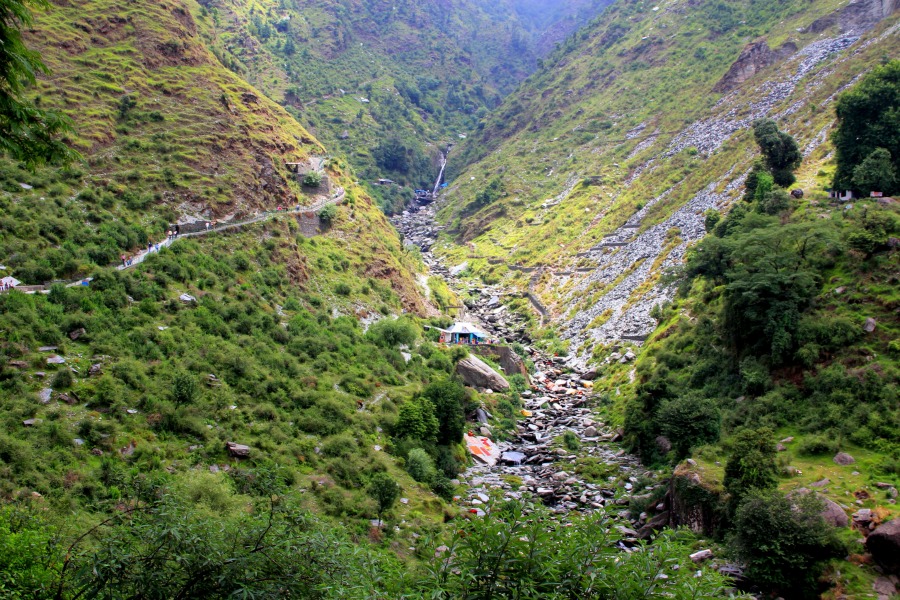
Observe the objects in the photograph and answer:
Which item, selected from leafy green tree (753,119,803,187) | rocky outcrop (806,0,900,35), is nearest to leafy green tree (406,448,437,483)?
leafy green tree (753,119,803,187)

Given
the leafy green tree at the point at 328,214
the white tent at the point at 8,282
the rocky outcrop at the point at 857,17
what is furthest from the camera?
the rocky outcrop at the point at 857,17

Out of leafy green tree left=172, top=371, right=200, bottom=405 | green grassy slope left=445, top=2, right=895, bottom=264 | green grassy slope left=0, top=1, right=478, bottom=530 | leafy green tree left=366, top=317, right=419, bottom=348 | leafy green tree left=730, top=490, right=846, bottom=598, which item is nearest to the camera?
leafy green tree left=730, top=490, right=846, bottom=598

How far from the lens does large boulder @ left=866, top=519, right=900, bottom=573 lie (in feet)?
57.1

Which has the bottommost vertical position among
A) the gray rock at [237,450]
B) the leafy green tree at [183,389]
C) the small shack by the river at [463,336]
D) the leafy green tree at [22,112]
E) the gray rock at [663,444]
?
the gray rock at [237,450]

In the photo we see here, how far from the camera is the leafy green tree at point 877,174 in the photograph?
3631 centimetres

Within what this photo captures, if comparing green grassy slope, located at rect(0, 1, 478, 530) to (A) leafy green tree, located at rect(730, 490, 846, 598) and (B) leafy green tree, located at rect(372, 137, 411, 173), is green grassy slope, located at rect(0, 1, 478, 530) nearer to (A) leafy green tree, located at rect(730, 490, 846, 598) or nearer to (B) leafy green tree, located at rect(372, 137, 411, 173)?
(A) leafy green tree, located at rect(730, 490, 846, 598)

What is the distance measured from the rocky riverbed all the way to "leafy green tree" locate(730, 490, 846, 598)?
12.9 feet

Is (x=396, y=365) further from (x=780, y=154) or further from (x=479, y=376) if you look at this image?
(x=780, y=154)

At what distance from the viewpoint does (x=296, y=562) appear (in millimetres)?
8078

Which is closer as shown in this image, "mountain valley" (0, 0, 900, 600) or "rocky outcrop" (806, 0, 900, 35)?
"mountain valley" (0, 0, 900, 600)

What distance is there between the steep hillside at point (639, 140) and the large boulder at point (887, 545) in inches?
1251

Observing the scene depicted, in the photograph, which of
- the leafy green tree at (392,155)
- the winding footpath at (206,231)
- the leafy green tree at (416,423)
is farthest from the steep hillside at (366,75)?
the leafy green tree at (416,423)

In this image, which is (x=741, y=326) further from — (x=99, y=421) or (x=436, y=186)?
(x=436, y=186)

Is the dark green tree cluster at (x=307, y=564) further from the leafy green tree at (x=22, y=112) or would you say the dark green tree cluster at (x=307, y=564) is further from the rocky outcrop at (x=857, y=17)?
the rocky outcrop at (x=857, y=17)
